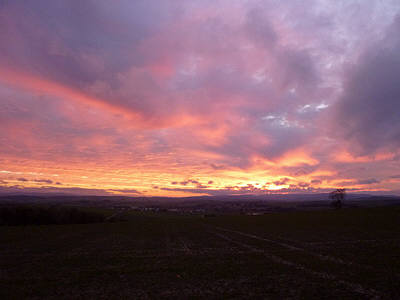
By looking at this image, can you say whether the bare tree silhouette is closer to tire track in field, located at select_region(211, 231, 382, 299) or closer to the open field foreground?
the open field foreground

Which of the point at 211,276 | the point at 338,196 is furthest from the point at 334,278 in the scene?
the point at 338,196

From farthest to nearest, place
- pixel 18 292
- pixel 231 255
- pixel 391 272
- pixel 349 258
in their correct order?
1. pixel 231 255
2. pixel 349 258
3. pixel 391 272
4. pixel 18 292

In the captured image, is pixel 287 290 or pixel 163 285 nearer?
pixel 287 290

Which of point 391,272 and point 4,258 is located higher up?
point 391,272

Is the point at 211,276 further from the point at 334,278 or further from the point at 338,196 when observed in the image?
the point at 338,196

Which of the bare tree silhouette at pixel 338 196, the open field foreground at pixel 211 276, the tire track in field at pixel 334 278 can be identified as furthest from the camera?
the bare tree silhouette at pixel 338 196

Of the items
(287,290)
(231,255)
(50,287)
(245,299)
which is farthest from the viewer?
(231,255)

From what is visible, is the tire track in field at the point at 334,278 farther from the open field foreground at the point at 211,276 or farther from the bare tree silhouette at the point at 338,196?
the bare tree silhouette at the point at 338,196

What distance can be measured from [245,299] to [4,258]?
60.1 feet

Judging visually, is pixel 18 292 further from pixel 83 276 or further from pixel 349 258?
pixel 349 258

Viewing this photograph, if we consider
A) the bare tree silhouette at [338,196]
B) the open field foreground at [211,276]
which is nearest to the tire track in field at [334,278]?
the open field foreground at [211,276]

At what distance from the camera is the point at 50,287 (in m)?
10.4

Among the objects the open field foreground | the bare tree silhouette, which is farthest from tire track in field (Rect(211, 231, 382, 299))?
the bare tree silhouette

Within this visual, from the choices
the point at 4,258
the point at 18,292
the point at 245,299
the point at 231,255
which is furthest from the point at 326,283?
the point at 4,258
